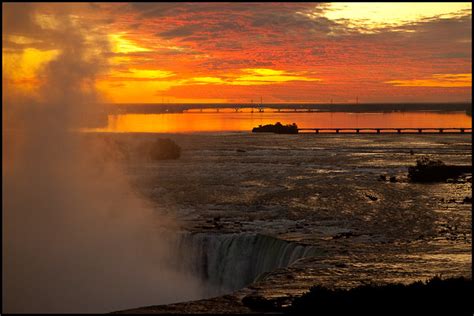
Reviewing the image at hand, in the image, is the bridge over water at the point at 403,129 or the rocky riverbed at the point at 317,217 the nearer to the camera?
the rocky riverbed at the point at 317,217

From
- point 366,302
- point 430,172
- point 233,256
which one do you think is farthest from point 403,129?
point 366,302

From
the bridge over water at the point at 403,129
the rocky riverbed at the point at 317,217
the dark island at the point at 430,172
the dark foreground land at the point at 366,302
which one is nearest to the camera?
the dark foreground land at the point at 366,302

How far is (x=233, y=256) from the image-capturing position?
34.4m

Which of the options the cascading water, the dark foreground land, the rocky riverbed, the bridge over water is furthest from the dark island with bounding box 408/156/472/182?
the bridge over water

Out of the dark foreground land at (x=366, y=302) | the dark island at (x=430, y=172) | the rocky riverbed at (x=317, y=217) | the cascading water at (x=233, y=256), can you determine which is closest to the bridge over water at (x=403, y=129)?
the rocky riverbed at (x=317, y=217)

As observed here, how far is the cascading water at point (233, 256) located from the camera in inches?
1275

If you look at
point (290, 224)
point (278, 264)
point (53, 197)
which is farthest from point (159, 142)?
point (278, 264)

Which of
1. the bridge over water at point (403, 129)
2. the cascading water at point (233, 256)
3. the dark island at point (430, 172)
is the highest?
the bridge over water at point (403, 129)

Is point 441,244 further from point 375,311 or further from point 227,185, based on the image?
point 227,185

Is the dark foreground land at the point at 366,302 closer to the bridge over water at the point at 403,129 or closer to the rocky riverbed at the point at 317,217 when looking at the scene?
the rocky riverbed at the point at 317,217

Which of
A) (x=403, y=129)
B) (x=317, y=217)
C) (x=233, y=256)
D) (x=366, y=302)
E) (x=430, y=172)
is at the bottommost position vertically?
(x=233, y=256)

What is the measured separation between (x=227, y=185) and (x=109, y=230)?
24.6 meters

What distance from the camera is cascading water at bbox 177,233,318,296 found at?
1275 inches

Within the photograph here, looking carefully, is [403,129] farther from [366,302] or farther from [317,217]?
[366,302]
